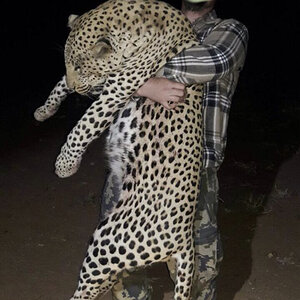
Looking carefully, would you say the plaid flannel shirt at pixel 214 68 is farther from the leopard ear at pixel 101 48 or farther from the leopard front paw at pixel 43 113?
the leopard front paw at pixel 43 113

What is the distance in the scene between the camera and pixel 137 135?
3.11 meters

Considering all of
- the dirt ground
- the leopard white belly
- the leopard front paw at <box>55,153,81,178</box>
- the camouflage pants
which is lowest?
the dirt ground

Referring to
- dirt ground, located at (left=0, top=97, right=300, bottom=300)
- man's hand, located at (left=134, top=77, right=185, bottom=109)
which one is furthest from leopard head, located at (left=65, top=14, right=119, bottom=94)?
dirt ground, located at (left=0, top=97, right=300, bottom=300)

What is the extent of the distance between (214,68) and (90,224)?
3.30m

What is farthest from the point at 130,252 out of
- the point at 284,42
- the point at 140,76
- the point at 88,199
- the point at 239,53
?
the point at 284,42

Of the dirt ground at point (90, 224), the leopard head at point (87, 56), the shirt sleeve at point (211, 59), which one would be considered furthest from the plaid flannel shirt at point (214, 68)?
the dirt ground at point (90, 224)

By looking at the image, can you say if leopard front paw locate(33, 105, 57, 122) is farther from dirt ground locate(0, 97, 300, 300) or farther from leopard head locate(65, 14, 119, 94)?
dirt ground locate(0, 97, 300, 300)

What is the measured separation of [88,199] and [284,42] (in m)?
11.1

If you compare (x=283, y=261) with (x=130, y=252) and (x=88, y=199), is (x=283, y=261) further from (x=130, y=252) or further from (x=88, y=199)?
(x=130, y=252)

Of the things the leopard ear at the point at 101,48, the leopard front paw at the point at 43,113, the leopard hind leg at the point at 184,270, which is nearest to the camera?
the leopard ear at the point at 101,48

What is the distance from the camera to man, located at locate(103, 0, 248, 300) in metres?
3.05

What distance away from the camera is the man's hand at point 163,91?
3.01 metres

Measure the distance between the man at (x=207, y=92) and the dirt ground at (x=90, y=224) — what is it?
52.5 inches

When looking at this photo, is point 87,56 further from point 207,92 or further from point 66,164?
point 207,92
